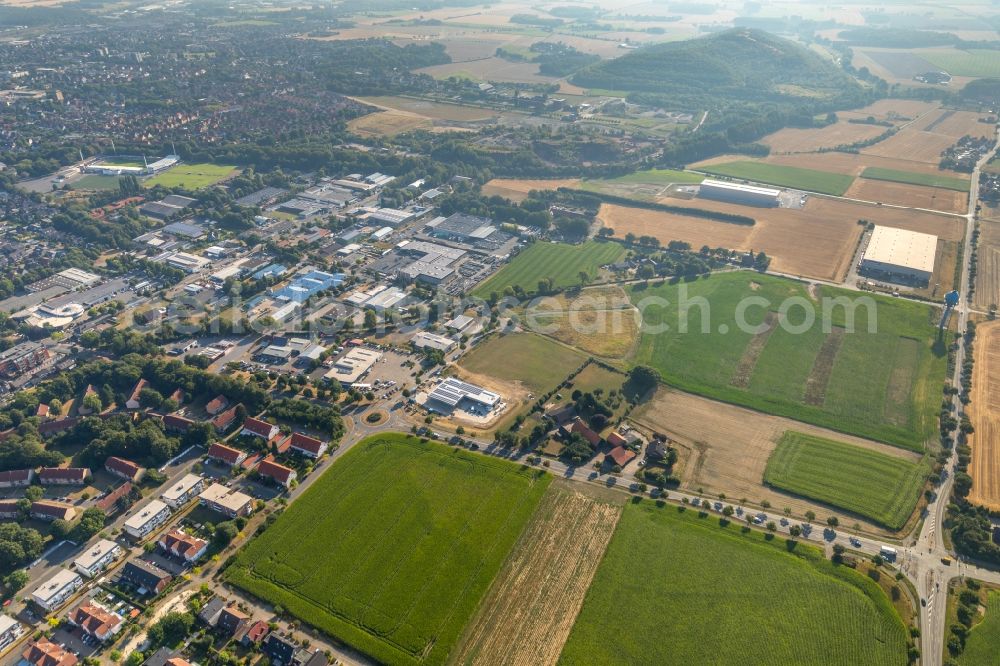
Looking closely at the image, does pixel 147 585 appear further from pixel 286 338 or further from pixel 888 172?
pixel 888 172

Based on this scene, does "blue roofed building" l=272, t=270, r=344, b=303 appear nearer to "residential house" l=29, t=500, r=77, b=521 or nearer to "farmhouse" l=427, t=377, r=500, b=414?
"farmhouse" l=427, t=377, r=500, b=414

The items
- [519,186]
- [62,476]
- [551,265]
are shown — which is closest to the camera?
[62,476]

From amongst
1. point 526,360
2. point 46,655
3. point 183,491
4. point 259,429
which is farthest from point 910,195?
point 46,655

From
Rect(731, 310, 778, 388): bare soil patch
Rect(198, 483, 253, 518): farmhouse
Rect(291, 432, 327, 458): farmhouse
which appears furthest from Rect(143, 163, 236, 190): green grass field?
Rect(731, 310, 778, 388): bare soil patch

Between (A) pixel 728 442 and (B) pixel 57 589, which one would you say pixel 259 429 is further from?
(A) pixel 728 442

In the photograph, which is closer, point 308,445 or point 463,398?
point 308,445

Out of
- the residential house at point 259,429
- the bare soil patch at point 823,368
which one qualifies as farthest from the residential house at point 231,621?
the bare soil patch at point 823,368

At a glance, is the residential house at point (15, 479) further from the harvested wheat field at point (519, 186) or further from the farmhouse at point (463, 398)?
the harvested wheat field at point (519, 186)
